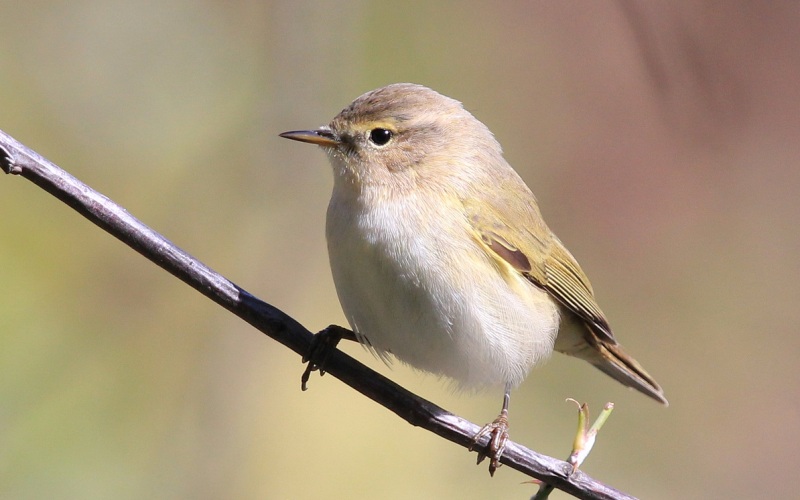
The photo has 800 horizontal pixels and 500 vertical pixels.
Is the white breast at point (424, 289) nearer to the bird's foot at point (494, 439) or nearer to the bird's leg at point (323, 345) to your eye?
the bird's leg at point (323, 345)

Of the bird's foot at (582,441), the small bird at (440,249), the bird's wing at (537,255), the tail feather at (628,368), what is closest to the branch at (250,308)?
the bird's foot at (582,441)

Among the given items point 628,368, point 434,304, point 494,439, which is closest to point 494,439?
point 494,439

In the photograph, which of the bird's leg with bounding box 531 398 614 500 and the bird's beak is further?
the bird's beak

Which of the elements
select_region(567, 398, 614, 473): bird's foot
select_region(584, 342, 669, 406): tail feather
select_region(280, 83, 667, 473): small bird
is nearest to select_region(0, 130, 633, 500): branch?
select_region(567, 398, 614, 473): bird's foot

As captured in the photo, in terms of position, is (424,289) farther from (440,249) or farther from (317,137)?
(317,137)

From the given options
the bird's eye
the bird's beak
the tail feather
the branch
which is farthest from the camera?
the tail feather

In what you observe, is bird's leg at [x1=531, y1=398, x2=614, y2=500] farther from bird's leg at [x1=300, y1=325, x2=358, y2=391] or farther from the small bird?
bird's leg at [x1=300, y1=325, x2=358, y2=391]
